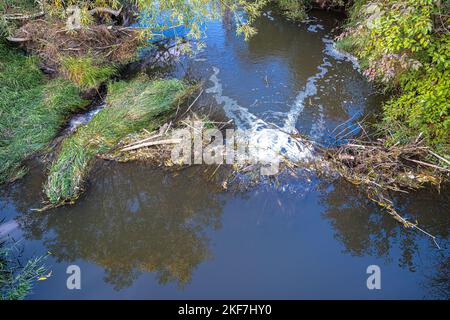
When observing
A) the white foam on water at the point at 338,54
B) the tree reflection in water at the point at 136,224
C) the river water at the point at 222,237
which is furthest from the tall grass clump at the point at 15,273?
the white foam on water at the point at 338,54

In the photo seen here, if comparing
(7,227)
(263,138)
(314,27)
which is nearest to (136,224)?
(7,227)

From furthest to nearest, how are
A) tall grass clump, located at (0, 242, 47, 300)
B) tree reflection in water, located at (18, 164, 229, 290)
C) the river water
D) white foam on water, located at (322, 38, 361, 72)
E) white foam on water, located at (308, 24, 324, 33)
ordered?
white foam on water, located at (308, 24, 324, 33)
white foam on water, located at (322, 38, 361, 72)
tree reflection in water, located at (18, 164, 229, 290)
the river water
tall grass clump, located at (0, 242, 47, 300)

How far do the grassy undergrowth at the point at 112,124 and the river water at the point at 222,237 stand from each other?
0.32 meters

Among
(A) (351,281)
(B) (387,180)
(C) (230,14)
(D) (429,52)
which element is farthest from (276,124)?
(C) (230,14)

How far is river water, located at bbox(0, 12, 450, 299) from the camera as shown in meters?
4.82

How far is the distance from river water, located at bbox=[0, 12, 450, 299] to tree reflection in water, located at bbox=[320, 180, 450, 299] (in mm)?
Result: 17

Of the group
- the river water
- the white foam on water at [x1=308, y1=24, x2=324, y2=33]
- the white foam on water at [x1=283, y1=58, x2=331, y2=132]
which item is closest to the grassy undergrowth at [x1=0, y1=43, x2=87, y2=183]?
the river water

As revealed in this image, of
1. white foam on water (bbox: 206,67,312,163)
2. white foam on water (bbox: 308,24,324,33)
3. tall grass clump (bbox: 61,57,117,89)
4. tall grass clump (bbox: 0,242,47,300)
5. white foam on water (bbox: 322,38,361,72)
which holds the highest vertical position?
white foam on water (bbox: 308,24,324,33)

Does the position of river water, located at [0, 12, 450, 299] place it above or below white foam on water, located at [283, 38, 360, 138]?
below

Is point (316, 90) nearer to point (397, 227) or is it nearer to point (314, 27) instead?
point (314, 27)

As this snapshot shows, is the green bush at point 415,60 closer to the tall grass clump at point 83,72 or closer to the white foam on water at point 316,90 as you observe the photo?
the white foam on water at point 316,90

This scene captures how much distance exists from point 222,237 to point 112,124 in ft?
11.1

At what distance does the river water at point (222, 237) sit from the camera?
4.82 m

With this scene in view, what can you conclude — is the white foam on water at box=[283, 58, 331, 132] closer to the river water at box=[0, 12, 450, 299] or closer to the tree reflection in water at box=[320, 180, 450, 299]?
the river water at box=[0, 12, 450, 299]
